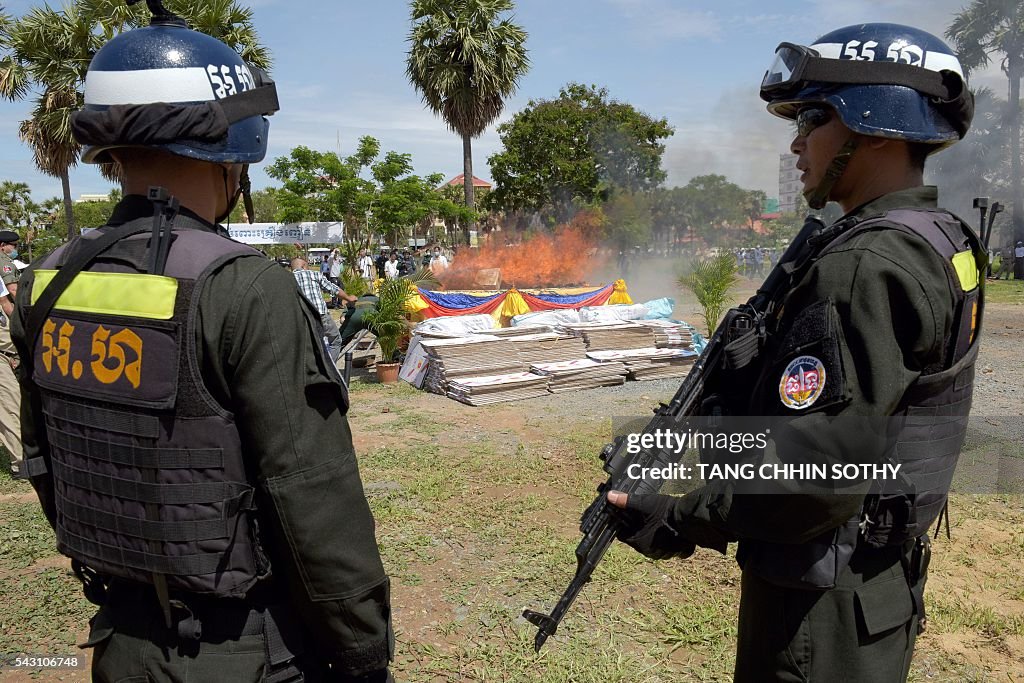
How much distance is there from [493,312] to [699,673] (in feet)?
31.5

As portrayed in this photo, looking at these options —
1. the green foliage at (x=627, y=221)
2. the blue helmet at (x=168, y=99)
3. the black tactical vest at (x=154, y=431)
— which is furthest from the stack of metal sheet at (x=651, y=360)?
the green foliage at (x=627, y=221)

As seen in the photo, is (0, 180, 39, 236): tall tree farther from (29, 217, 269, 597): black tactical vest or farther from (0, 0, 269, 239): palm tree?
(29, 217, 269, 597): black tactical vest

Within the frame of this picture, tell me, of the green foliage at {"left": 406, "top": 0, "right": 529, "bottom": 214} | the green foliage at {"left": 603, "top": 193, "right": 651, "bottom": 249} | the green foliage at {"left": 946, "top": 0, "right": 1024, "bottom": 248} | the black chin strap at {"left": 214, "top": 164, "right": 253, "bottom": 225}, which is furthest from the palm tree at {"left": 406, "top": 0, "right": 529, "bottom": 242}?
the black chin strap at {"left": 214, "top": 164, "right": 253, "bottom": 225}

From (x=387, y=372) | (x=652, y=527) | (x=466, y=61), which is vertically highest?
(x=466, y=61)

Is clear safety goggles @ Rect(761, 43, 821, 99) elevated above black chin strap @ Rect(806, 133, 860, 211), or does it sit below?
above

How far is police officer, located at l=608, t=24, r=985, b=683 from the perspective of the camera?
4.91 feet

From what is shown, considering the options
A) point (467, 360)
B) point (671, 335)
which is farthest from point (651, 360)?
point (467, 360)

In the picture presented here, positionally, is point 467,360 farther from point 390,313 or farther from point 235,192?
point 235,192

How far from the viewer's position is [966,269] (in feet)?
5.42

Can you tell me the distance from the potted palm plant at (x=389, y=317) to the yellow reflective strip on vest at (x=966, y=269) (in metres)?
8.72

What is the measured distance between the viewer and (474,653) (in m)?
3.32

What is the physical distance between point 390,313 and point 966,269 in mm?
8781

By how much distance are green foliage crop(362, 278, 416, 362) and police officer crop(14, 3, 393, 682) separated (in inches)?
330

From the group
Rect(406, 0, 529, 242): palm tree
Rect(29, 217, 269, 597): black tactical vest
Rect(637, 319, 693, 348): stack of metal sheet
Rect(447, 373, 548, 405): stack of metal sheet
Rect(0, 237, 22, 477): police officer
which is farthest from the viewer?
Rect(406, 0, 529, 242): palm tree
